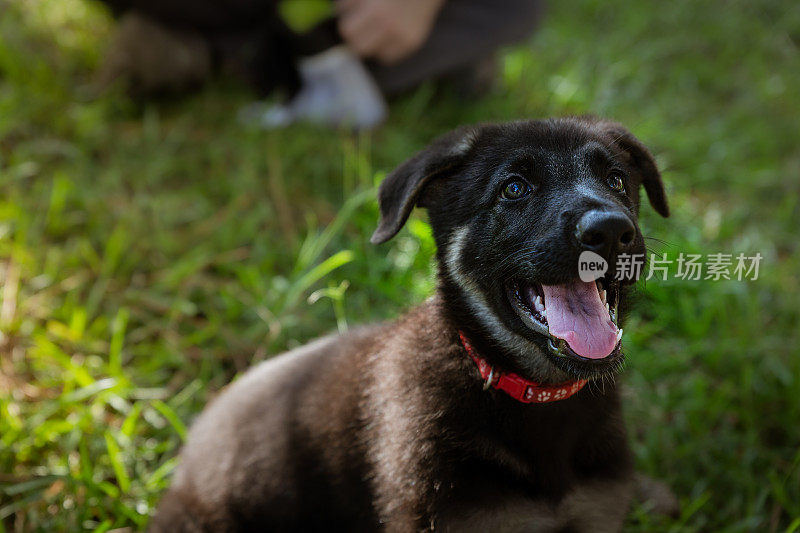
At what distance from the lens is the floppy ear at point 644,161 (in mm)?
2467

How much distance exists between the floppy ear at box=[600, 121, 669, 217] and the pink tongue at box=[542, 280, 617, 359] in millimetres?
620

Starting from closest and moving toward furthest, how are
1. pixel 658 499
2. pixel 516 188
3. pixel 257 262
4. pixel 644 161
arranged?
pixel 516 188
pixel 644 161
pixel 658 499
pixel 257 262

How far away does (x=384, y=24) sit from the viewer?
15.0 ft

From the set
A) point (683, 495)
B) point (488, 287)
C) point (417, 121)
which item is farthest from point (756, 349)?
point (417, 121)

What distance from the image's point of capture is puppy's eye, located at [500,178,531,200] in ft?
7.36

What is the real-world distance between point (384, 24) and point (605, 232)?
10.3 ft

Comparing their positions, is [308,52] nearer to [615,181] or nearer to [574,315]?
[615,181]

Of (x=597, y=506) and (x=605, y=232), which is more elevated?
(x=605, y=232)

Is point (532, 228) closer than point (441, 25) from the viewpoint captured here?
Yes

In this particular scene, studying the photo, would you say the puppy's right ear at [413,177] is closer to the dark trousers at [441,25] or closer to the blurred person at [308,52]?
the blurred person at [308,52]

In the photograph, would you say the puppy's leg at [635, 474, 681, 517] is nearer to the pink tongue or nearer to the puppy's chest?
the puppy's chest

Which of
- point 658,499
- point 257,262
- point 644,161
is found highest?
point 644,161

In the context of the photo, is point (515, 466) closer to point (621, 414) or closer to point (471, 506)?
point (471, 506)

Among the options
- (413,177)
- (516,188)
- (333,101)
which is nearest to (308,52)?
(333,101)
